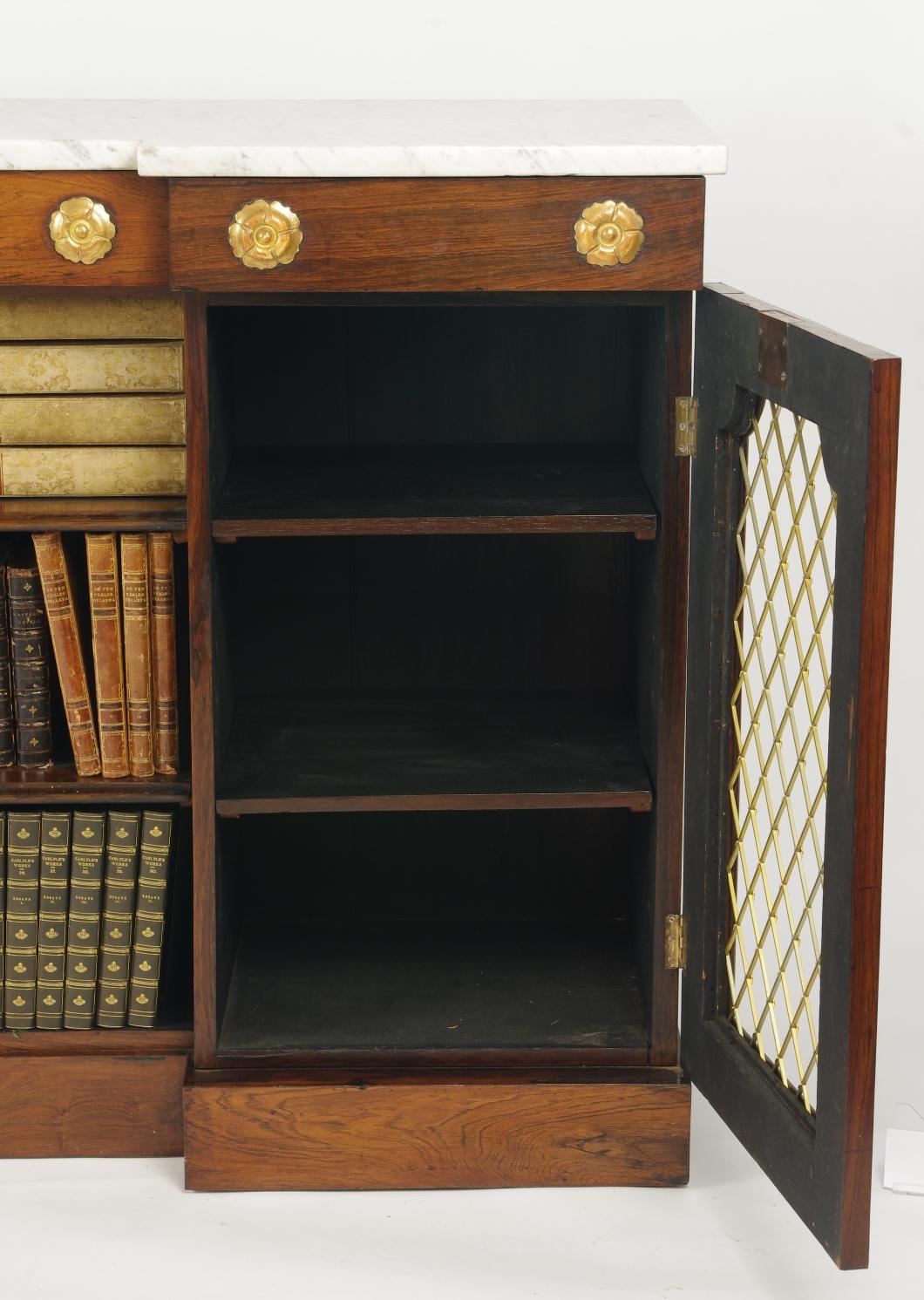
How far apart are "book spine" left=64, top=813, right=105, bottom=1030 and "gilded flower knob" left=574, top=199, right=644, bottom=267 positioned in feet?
3.34

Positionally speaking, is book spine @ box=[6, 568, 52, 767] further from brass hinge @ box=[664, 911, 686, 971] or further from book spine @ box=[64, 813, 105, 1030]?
brass hinge @ box=[664, 911, 686, 971]

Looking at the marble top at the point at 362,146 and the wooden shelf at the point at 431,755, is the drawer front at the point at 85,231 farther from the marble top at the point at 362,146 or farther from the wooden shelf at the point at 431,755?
the wooden shelf at the point at 431,755

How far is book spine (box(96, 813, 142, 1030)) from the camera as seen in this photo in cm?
256

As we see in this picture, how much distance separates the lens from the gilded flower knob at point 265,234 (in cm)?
222

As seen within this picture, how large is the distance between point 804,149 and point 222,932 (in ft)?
5.32

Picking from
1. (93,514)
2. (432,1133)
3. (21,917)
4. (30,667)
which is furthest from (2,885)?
(432,1133)

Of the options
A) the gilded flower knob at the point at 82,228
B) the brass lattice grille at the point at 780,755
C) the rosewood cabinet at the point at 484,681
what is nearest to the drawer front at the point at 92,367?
the rosewood cabinet at the point at 484,681

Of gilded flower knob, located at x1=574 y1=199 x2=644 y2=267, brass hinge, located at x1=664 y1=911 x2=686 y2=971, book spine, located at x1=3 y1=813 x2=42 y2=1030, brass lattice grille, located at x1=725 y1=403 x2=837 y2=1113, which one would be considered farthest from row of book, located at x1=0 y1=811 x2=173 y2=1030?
gilded flower knob, located at x1=574 y1=199 x2=644 y2=267

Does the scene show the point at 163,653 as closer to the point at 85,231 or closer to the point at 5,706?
the point at 5,706

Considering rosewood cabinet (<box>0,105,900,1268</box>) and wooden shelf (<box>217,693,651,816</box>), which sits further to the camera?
wooden shelf (<box>217,693,651,816</box>)

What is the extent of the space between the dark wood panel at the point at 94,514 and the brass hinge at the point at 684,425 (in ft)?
2.13

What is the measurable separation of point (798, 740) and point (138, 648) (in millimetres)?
887

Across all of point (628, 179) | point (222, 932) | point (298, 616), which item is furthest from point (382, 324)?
point (222, 932)

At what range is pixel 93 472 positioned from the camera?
101 inches
